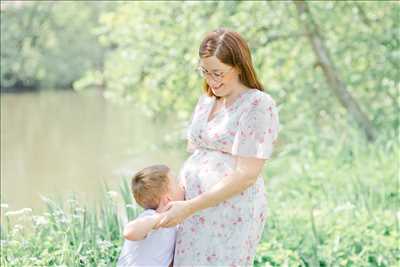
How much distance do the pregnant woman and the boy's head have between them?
0.08 metres

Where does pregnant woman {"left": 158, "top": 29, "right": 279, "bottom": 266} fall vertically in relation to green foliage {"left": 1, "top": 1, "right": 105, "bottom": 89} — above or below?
below

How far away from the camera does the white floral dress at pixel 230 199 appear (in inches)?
110

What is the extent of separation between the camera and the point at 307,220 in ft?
16.7

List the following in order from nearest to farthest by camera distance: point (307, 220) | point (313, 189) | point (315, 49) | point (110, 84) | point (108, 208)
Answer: point (108, 208)
point (307, 220)
point (313, 189)
point (315, 49)
point (110, 84)

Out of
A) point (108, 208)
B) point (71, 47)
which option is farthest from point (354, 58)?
point (71, 47)

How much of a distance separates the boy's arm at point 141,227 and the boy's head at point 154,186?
0.09 meters

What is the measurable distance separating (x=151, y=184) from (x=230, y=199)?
0.26 m

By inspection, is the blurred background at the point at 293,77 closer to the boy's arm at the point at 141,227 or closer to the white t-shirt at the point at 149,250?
the white t-shirt at the point at 149,250

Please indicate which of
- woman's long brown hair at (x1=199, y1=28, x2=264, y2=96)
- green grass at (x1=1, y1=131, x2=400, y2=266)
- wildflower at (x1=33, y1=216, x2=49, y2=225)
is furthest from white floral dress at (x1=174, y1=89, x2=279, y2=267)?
wildflower at (x1=33, y1=216, x2=49, y2=225)

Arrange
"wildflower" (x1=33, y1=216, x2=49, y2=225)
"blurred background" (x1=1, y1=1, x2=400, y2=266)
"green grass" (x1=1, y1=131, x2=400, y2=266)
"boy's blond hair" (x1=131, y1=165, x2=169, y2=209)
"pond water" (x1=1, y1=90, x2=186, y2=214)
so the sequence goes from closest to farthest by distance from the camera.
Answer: "boy's blond hair" (x1=131, y1=165, x2=169, y2=209)
"wildflower" (x1=33, y1=216, x2=49, y2=225)
"green grass" (x1=1, y1=131, x2=400, y2=266)
"blurred background" (x1=1, y1=1, x2=400, y2=266)
"pond water" (x1=1, y1=90, x2=186, y2=214)

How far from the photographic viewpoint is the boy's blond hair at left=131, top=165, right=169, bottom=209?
112 inches

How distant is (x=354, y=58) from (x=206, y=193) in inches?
230

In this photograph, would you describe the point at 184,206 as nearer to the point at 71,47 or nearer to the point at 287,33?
the point at 287,33

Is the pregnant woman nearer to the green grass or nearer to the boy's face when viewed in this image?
the boy's face
